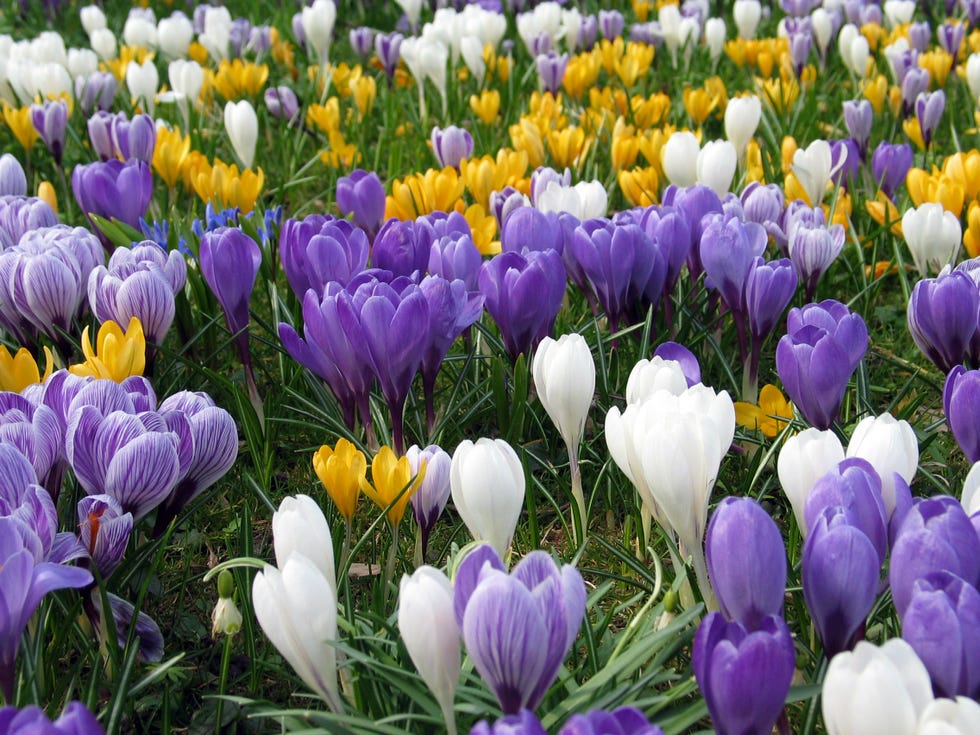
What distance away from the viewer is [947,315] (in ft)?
6.24

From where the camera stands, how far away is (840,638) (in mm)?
1216

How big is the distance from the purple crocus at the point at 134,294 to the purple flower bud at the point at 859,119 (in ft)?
7.82

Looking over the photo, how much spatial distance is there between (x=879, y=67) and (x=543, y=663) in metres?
4.49

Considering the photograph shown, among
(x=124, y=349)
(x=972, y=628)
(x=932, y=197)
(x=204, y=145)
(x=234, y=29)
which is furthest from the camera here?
(x=234, y=29)

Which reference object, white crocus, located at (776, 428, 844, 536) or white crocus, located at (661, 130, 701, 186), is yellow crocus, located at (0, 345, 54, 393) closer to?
white crocus, located at (776, 428, 844, 536)

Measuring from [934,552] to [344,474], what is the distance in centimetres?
84

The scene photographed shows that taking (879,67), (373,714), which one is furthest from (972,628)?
(879,67)

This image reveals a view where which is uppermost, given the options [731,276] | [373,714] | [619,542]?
[731,276]

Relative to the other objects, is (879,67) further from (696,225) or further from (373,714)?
(373,714)

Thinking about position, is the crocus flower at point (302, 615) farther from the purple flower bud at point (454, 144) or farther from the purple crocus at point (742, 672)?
the purple flower bud at point (454, 144)

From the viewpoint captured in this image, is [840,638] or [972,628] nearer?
[972,628]

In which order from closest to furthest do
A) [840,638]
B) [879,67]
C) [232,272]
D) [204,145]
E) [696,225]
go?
[840,638]
[232,272]
[696,225]
[204,145]
[879,67]

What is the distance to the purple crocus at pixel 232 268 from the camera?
2084 mm

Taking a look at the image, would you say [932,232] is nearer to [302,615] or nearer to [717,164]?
[717,164]
